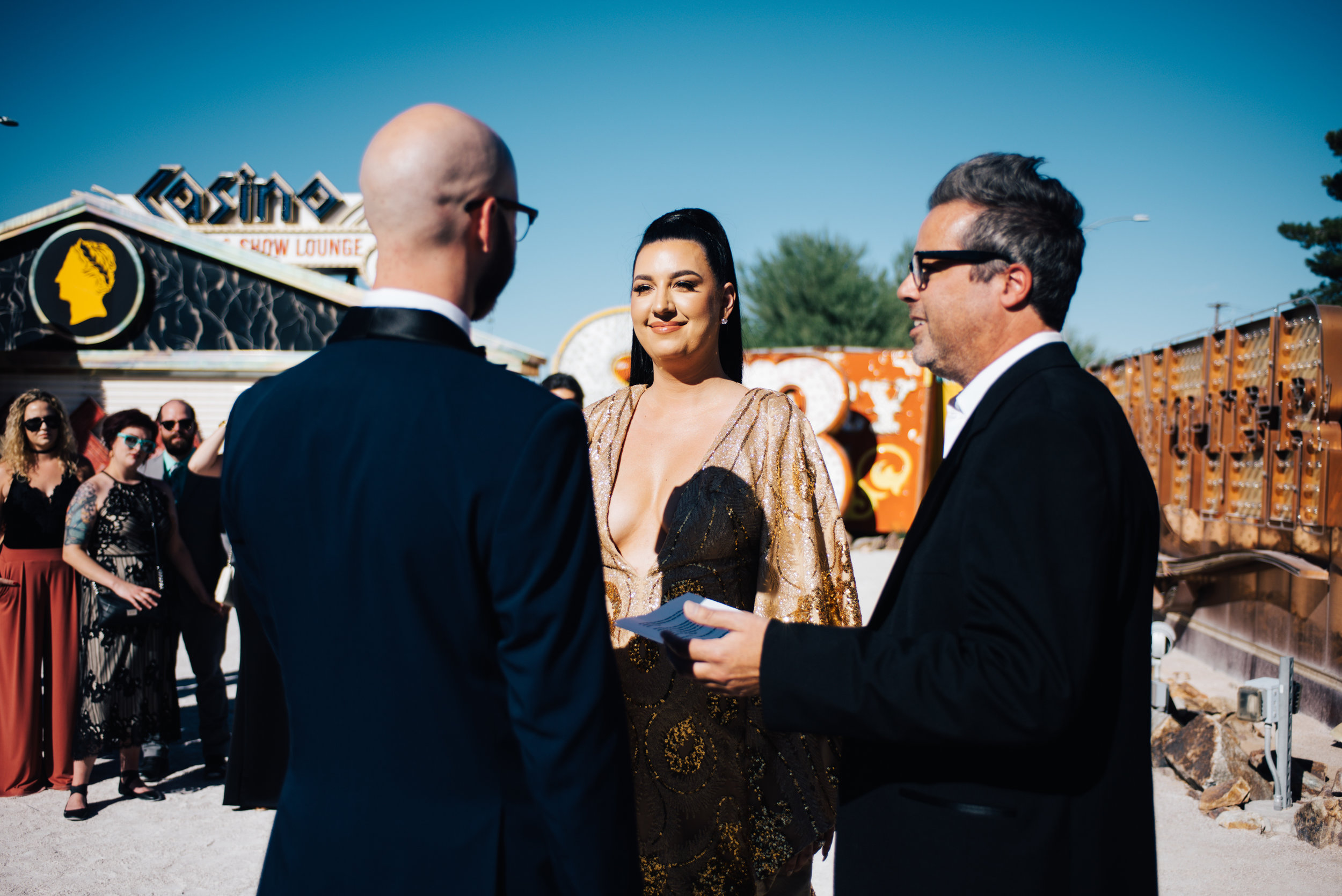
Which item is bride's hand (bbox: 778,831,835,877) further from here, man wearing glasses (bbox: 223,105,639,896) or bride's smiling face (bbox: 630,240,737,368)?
bride's smiling face (bbox: 630,240,737,368)

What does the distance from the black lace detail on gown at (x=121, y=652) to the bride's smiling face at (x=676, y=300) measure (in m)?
3.67

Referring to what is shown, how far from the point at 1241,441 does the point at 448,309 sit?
7.48 meters

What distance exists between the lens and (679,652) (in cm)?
157

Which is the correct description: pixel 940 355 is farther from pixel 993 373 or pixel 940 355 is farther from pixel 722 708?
pixel 722 708

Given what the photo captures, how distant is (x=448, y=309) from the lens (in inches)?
49.6

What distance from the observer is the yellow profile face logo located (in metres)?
13.2

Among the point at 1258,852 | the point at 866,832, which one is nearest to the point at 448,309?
the point at 866,832

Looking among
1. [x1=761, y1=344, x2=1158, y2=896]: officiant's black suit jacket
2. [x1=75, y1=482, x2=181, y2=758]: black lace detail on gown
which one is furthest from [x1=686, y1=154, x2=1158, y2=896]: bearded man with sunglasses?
[x1=75, y1=482, x2=181, y2=758]: black lace detail on gown

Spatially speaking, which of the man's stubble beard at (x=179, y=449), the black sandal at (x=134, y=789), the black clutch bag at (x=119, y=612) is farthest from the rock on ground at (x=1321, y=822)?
the man's stubble beard at (x=179, y=449)

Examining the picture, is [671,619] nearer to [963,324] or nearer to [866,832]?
[866,832]

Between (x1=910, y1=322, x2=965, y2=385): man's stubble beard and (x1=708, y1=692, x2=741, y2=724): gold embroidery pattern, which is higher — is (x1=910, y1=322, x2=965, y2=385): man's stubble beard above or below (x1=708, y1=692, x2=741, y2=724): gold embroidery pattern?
above

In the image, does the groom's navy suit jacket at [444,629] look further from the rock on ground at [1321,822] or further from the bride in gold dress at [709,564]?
the rock on ground at [1321,822]

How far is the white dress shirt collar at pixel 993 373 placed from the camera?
1485 millimetres

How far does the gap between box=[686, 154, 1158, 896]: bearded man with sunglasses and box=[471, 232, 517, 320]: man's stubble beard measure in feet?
2.01
